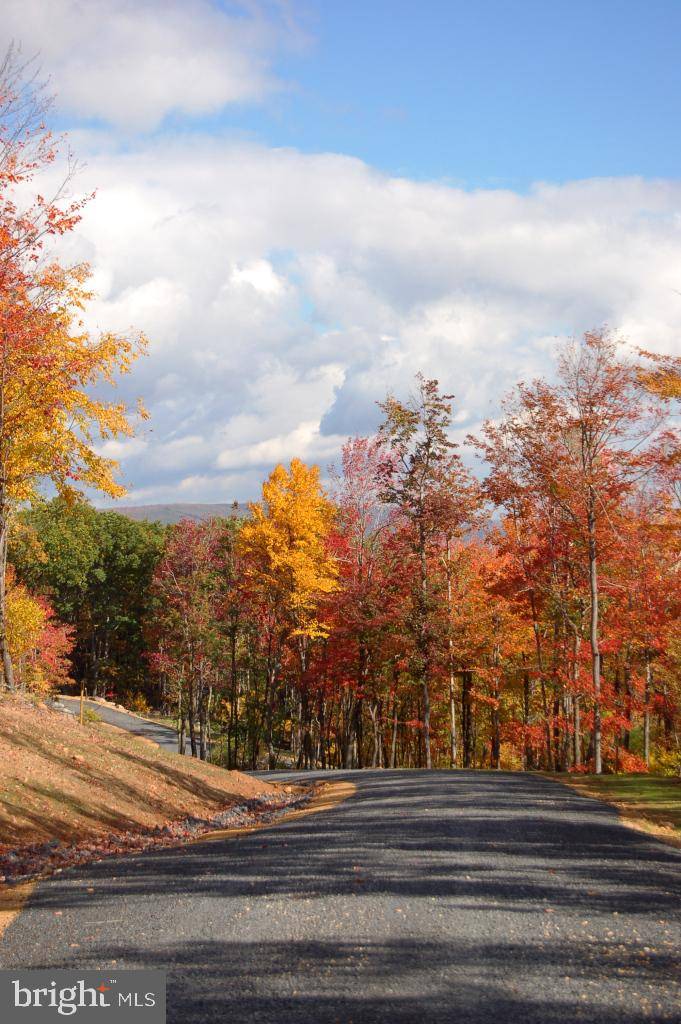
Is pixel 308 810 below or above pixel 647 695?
below

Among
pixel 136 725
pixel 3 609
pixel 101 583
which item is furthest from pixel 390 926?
pixel 101 583

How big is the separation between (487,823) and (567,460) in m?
15.0

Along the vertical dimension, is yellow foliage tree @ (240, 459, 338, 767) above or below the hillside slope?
above

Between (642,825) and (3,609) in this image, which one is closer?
(642,825)

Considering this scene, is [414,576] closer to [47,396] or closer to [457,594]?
[457,594]

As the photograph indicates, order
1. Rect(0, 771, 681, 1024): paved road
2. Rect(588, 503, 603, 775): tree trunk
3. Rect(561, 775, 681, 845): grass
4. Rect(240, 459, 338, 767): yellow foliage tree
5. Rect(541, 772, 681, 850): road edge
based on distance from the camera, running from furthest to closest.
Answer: Rect(240, 459, 338, 767): yellow foliage tree < Rect(588, 503, 603, 775): tree trunk < Rect(561, 775, 681, 845): grass < Rect(541, 772, 681, 850): road edge < Rect(0, 771, 681, 1024): paved road

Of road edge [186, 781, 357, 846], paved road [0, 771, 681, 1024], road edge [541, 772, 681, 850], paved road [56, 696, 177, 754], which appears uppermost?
paved road [0, 771, 681, 1024]

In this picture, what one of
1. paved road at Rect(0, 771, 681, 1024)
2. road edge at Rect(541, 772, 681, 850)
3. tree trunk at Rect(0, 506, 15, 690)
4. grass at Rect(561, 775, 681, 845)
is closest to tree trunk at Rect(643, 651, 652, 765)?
grass at Rect(561, 775, 681, 845)

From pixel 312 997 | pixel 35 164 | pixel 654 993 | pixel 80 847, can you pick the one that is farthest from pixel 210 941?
pixel 35 164

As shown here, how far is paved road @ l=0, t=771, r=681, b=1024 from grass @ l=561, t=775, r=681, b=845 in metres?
2.46

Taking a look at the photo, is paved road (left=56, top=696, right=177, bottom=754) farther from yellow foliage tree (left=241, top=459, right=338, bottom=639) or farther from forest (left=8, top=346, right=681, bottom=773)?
yellow foliage tree (left=241, top=459, right=338, bottom=639)

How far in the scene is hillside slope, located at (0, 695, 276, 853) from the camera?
1379 centimetres

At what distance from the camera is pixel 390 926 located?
7414mm

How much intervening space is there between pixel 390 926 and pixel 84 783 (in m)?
10.6
